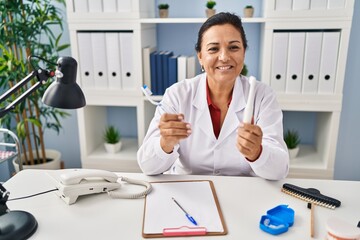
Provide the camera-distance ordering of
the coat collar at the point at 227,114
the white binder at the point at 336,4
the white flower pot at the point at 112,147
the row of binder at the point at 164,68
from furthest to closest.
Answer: the white flower pot at the point at 112,147
the row of binder at the point at 164,68
the white binder at the point at 336,4
the coat collar at the point at 227,114

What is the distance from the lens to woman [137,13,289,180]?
122 cm

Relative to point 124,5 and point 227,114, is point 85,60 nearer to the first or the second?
point 124,5

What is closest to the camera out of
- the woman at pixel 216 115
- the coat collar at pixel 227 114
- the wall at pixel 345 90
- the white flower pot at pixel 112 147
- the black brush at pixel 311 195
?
the black brush at pixel 311 195

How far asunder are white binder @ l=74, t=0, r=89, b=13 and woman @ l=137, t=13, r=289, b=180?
93 centimetres

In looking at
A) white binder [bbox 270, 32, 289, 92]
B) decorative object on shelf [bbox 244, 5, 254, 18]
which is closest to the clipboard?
white binder [bbox 270, 32, 289, 92]

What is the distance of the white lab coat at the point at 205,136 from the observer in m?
1.23

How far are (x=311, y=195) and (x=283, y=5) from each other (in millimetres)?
1189

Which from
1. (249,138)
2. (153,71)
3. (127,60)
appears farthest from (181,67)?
(249,138)

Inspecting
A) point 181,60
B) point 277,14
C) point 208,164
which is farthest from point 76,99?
point 277,14

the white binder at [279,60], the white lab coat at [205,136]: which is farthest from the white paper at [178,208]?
the white binder at [279,60]

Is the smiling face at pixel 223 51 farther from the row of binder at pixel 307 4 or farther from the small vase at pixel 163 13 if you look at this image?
the small vase at pixel 163 13

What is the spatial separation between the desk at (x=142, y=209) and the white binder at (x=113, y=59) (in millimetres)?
986

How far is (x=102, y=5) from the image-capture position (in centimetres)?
196

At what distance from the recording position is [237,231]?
866mm
